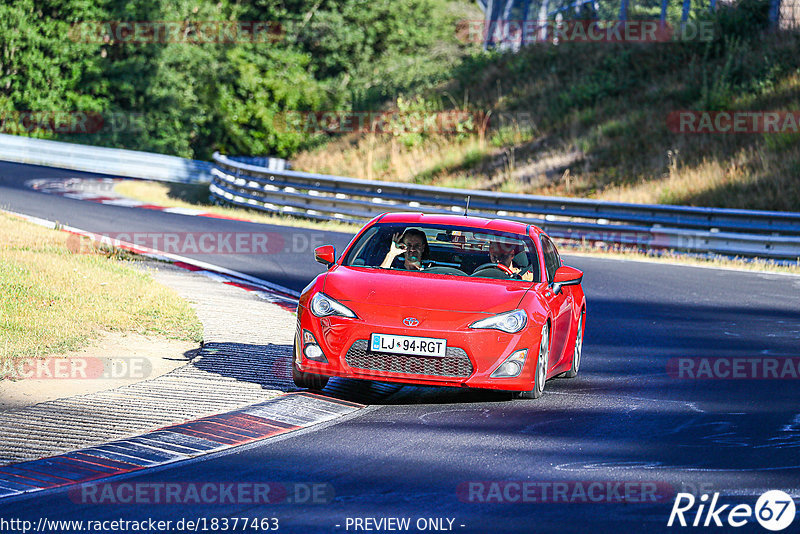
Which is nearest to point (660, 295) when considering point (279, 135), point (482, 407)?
point (482, 407)

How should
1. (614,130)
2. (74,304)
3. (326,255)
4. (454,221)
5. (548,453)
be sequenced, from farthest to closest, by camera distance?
(614,130) < (74,304) < (454,221) < (326,255) < (548,453)

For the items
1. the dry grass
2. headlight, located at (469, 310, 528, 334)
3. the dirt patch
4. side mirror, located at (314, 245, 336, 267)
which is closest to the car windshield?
side mirror, located at (314, 245, 336, 267)

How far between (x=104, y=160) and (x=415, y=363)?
114ft

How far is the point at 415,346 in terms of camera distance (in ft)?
27.7

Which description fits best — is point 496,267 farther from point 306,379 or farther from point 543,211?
point 543,211

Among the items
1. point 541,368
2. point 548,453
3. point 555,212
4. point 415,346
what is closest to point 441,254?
point 541,368

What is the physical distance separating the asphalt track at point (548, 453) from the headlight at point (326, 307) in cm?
77

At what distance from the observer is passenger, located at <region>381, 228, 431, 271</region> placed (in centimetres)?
969

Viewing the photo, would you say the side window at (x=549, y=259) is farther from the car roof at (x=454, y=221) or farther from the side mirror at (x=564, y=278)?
the car roof at (x=454, y=221)

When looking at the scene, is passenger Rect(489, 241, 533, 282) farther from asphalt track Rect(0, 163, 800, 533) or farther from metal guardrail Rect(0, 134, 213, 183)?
metal guardrail Rect(0, 134, 213, 183)

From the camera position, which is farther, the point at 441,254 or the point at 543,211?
the point at 543,211

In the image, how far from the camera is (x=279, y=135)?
42.7 meters

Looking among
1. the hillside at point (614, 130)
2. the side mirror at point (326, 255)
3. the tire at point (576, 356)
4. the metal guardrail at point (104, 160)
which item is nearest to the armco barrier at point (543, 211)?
the hillside at point (614, 130)

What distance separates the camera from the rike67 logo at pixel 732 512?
18.8ft
